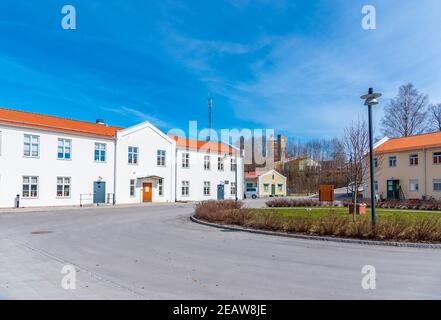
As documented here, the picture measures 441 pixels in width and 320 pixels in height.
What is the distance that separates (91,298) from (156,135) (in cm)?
3237

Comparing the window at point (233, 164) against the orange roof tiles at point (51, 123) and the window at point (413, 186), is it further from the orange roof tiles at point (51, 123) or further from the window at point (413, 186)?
the window at point (413, 186)

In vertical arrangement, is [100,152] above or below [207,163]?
above

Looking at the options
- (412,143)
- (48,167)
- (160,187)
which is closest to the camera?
(48,167)

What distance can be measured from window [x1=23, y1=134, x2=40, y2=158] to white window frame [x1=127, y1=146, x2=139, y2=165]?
890 centimetres

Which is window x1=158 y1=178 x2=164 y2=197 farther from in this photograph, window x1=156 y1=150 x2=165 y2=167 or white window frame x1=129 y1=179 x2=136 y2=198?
white window frame x1=129 y1=179 x2=136 y2=198

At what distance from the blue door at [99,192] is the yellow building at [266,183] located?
3485 centimetres

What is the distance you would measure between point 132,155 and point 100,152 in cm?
370

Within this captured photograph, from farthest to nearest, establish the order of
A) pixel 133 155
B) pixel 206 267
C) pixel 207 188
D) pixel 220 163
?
pixel 220 163, pixel 207 188, pixel 133 155, pixel 206 267

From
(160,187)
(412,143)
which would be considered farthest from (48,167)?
(412,143)

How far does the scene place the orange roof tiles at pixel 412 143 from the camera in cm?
3578

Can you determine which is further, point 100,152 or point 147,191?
point 147,191

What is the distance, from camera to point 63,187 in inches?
1118

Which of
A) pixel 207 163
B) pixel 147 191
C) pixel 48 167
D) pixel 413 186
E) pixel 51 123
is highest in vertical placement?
pixel 51 123

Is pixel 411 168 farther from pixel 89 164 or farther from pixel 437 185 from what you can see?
pixel 89 164
